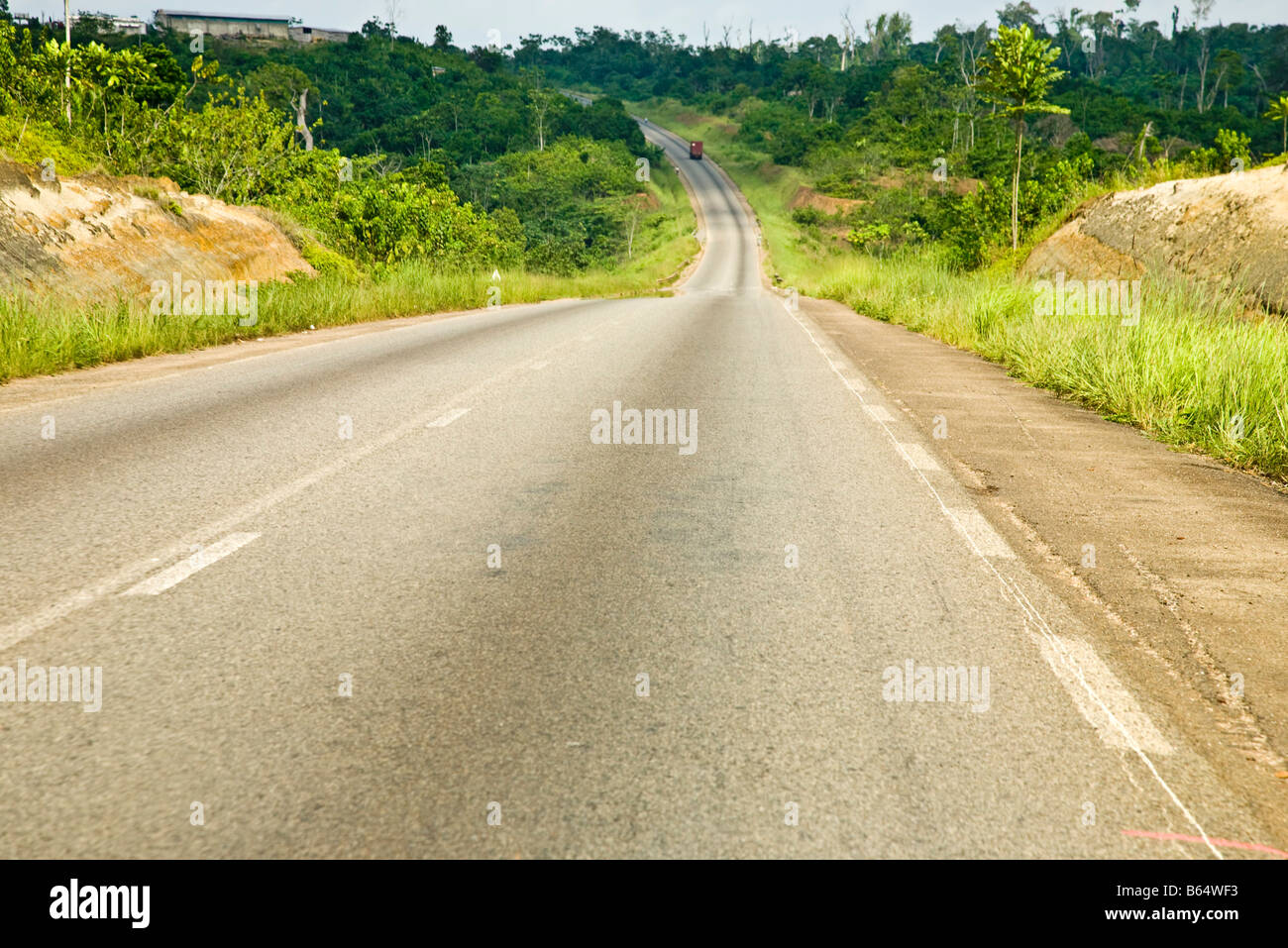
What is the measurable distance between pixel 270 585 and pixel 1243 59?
552ft

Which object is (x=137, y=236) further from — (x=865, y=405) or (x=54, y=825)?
(x=54, y=825)

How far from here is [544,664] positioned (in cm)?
362

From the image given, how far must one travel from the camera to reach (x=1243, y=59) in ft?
448

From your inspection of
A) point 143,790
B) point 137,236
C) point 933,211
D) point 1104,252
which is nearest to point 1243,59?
point 933,211

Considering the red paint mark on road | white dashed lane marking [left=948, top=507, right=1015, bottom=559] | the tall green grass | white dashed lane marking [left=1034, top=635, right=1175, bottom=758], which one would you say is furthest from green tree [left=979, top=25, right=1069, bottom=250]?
the red paint mark on road

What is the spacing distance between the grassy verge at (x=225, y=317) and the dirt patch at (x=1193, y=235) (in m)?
13.9

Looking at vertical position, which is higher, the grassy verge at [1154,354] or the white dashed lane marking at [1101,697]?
the grassy verge at [1154,354]

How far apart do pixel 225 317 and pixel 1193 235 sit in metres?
15.7

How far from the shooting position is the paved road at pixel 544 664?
2.64 meters
